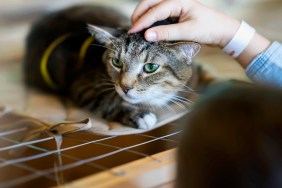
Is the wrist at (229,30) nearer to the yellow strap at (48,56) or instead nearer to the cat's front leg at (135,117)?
the cat's front leg at (135,117)

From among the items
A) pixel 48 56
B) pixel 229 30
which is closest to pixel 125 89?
pixel 229 30

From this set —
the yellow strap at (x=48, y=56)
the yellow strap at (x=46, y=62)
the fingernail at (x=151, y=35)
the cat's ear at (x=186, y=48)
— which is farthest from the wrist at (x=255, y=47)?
the yellow strap at (x=46, y=62)

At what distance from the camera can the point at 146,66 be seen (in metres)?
0.94

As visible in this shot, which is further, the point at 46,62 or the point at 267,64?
the point at 46,62

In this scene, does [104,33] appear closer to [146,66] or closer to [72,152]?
[146,66]

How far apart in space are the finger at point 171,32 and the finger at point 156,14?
0.03m

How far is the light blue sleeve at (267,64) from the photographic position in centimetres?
91

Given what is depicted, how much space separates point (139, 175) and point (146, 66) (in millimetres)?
339

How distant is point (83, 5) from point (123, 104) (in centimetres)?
50

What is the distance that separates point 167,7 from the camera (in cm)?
87

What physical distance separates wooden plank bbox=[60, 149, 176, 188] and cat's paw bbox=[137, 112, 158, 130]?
17cm

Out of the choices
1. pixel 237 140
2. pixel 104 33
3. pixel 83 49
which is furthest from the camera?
pixel 83 49

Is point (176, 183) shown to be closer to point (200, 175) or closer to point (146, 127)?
point (200, 175)

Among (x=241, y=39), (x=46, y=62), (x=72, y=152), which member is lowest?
(x=72, y=152)
